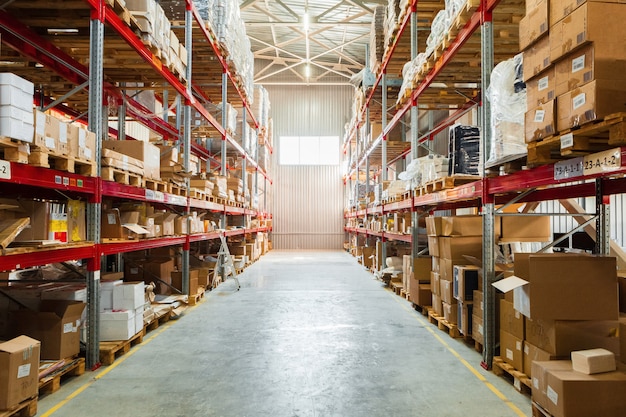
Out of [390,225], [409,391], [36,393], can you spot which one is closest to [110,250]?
[36,393]

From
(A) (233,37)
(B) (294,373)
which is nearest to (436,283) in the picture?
(B) (294,373)

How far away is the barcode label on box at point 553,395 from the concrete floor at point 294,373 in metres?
0.48

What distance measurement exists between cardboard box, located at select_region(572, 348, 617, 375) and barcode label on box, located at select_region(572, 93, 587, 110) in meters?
1.58

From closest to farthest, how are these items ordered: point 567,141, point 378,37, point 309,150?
point 567,141 < point 378,37 < point 309,150

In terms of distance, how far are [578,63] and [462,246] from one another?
114 inches

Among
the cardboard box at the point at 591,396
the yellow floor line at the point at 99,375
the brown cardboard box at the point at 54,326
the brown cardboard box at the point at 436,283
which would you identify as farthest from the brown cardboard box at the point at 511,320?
the brown cardboard box at the point at 54,326

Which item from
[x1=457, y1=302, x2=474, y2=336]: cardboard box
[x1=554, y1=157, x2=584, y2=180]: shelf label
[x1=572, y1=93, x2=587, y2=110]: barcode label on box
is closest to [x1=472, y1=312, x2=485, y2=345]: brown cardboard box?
[x1=457, y1=302, x2=474, y2=336]: cardboard box

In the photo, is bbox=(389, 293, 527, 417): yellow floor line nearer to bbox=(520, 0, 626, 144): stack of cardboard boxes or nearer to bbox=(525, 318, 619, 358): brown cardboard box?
bbox=(525, 318, 619, 358): brown cardboard box

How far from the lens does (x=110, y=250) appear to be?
14.4 feet

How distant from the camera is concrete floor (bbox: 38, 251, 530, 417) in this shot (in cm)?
320

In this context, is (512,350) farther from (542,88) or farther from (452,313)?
(542,88)

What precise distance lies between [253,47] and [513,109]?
61.1ft

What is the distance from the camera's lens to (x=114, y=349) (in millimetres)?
4270

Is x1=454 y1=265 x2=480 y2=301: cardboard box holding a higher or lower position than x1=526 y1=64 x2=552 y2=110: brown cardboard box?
lower
